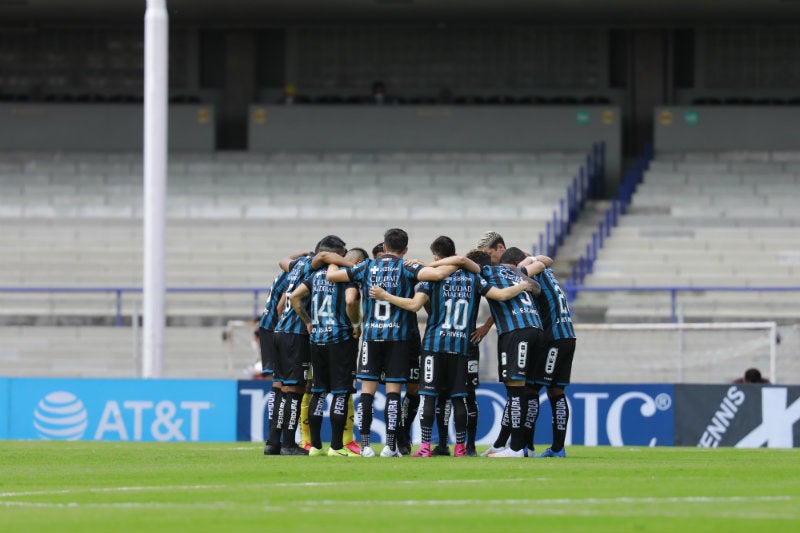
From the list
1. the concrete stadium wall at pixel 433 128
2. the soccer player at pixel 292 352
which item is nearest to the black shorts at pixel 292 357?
the soccer player at pixel 292 352

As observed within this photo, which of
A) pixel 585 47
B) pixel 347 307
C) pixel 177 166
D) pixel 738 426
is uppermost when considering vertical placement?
pixel 585 47

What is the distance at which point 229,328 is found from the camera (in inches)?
934

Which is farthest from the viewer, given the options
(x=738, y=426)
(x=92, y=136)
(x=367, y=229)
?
(x=92, y=136)

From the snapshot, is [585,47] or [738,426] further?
[585,47]

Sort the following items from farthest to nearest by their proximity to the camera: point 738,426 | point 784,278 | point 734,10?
point 734,10
point 784,278
point 738,426

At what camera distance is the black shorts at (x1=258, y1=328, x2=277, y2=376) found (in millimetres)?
13781

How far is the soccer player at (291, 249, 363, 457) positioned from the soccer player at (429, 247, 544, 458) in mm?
963

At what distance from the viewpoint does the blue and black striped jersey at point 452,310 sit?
42.8 feet

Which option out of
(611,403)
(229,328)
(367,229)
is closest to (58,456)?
(611,403)

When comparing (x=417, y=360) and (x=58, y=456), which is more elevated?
(x=417, y=360)

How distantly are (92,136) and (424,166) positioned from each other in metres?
7.74

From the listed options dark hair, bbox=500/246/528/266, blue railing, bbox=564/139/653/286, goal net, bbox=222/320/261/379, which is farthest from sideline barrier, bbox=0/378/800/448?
blue railing, bbox=564/139/653/286

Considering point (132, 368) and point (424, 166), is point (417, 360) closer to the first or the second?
point (132, 368)

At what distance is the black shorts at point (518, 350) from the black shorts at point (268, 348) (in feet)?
6.95
